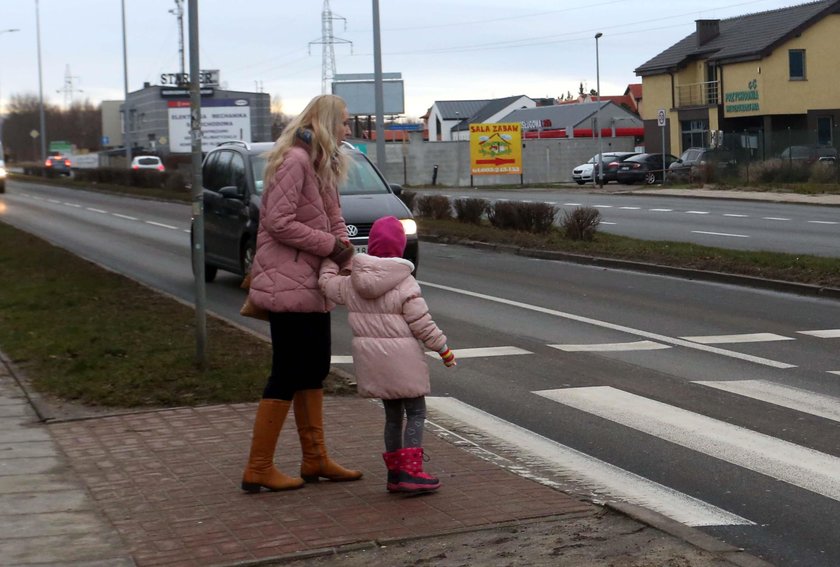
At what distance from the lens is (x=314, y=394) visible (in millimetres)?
6445

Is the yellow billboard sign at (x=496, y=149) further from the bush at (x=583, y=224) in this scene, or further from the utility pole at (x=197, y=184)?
the utility pole at (x=197, y=184)

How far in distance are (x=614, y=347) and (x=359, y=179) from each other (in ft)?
19.1

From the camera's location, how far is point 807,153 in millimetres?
45312

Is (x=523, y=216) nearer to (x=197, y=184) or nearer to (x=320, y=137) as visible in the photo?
(x=197, y=184)

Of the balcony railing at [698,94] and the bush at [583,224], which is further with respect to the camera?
the balcony railing at [698,94]

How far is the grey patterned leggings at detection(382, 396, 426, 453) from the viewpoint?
6.17m

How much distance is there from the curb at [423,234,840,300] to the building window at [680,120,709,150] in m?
43.2

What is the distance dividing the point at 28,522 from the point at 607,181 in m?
49.3

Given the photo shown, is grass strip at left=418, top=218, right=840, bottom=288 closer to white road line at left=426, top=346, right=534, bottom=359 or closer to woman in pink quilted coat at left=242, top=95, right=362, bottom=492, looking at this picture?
white road line at left=426, top=346, right=534, bottom=359

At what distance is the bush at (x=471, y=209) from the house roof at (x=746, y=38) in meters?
37.0

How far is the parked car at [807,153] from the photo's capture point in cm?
4428

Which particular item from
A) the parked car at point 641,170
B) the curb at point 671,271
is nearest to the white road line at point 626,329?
the curb at point 671,271

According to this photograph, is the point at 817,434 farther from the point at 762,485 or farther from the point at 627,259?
the point at 627,259

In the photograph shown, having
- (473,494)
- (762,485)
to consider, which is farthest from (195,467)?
(762,485)
